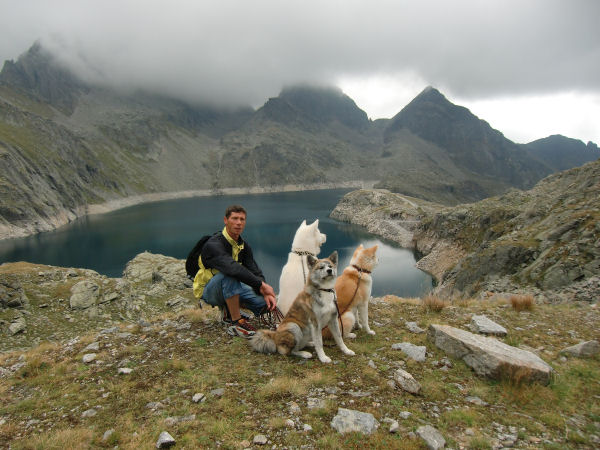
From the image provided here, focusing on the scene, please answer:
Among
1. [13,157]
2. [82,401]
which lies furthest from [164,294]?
[13,157]

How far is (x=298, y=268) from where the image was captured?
768 cm

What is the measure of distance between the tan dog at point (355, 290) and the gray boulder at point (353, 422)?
97.5 inches

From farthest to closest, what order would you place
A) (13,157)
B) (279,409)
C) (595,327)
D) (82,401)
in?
(13,157), (595,327), (82,401), (279,409)

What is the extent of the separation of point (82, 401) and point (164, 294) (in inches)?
749

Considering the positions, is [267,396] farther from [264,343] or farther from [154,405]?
[154,405]

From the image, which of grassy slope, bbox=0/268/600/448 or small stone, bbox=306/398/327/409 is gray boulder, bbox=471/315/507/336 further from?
small stone, bbox=306/398/327/409

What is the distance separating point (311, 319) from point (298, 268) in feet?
6.00

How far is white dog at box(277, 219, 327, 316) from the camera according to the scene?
759cm

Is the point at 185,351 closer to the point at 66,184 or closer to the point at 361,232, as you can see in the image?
the point at 361,232

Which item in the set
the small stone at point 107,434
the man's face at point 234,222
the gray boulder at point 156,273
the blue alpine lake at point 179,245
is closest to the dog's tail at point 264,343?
the man's face at point 234,222

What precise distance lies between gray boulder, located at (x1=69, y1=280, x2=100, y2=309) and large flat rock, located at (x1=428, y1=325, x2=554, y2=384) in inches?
755

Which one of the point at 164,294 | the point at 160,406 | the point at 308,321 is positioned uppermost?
the point at 308,321

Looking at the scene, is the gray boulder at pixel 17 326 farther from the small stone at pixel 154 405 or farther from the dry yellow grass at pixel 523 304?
the dry yellow grass at pixel 523 304

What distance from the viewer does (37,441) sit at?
4.04 meters
